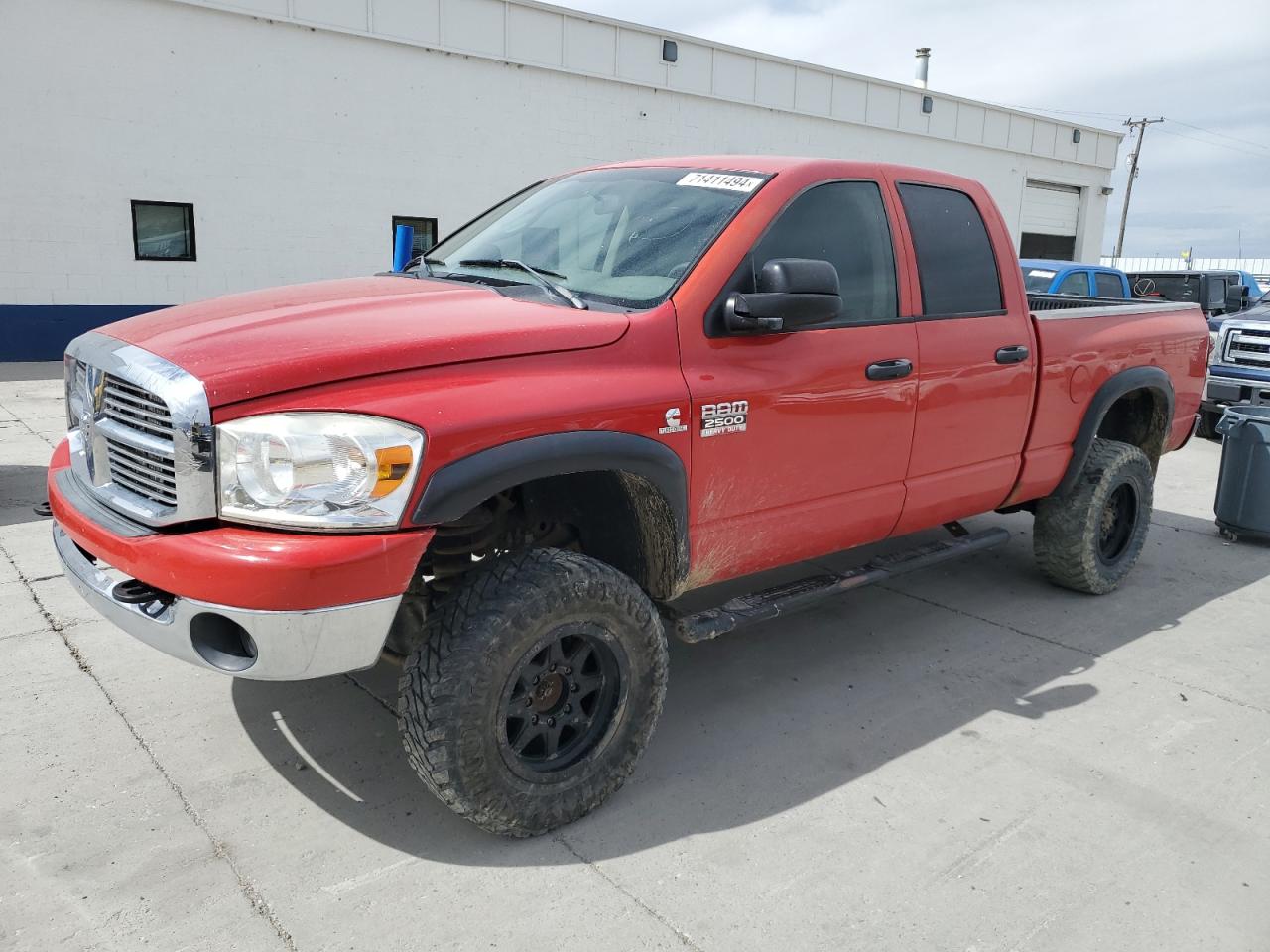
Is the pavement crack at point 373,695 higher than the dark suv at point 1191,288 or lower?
lower

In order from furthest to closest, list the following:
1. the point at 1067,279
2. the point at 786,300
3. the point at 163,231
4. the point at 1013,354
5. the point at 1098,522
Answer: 1. the point at 163,231
2. the point at 1067,279
3. the point at 1098,522
4. the point at 1013,354
5. the point at 786,300

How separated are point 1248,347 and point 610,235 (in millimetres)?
9038

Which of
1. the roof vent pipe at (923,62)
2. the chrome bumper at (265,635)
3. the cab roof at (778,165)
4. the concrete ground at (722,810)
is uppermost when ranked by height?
the roof vent pipe at (923,62)

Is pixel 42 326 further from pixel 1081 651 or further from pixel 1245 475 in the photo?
pixel 1245 475

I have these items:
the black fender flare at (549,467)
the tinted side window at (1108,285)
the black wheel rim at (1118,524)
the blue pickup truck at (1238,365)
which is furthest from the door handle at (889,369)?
the tinted side window at (1108,285)

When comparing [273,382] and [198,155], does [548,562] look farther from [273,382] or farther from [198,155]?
[198,155]

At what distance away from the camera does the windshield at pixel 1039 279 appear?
10.5m

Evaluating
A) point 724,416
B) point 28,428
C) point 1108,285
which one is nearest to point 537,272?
point 724,416

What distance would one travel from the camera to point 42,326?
12.3 meters

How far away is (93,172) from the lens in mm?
12242

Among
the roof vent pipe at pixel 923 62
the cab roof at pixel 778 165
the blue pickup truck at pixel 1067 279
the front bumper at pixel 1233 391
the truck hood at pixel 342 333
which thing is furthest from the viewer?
the roof vent pipe at pixel 923 62

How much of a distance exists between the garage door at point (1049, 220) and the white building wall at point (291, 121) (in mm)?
11291

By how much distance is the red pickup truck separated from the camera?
240cm

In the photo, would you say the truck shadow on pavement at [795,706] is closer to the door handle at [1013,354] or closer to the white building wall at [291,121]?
the door handle at [1013,354]
